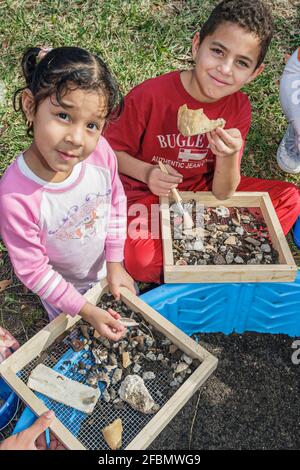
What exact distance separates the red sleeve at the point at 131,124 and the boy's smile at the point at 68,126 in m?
0.54

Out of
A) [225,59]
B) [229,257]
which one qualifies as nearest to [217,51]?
[225,59]

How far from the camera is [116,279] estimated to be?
1.74 meters

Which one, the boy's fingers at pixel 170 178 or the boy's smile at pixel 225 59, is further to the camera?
the boy's fingers at pixel 170 178

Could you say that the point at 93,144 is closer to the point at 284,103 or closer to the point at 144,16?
the point at 284,103

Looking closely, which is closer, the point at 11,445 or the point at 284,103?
the point at 11,445

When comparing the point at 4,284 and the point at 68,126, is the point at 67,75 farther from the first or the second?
the point at 4,284

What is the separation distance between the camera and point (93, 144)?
1.33 m

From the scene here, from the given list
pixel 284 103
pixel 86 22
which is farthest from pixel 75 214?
pixel 86 22

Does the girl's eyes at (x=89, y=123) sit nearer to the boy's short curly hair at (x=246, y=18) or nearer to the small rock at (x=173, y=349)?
the boy's short curly hair at (x=246, y=18)

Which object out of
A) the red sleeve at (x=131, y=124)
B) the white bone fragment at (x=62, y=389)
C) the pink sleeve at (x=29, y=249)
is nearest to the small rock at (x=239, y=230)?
the red sleeve at (x=131, y=124)

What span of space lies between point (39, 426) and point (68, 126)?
0.82m

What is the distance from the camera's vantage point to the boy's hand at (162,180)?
1.83 m

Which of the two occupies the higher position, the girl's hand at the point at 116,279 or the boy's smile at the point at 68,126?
the boy's smile at the point at 68,126

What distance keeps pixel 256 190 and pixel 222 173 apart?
1.29 feet
